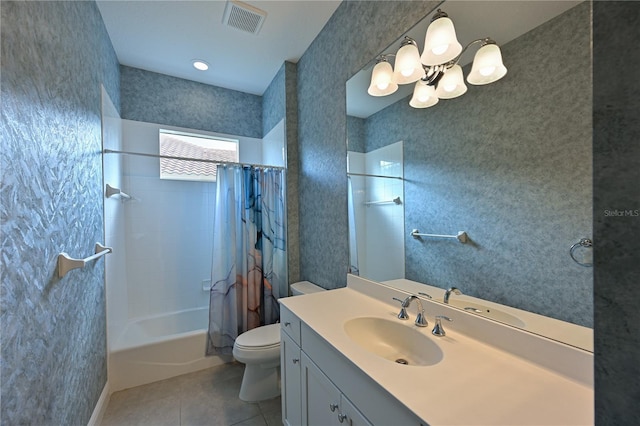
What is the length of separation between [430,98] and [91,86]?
80.8 inches

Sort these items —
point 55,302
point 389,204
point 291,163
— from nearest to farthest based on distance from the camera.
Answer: point 55,302, point 389,204, point 291,163

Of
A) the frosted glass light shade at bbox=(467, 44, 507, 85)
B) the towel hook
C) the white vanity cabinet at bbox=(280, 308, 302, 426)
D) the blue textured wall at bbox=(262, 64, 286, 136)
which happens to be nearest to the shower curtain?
the blue textured wall at bbox=(262, 64, 286, 136)

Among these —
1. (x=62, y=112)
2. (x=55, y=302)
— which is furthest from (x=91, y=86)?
(x=55, y=302)

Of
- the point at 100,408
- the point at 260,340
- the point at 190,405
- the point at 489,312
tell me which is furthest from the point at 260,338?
the point at 489,312

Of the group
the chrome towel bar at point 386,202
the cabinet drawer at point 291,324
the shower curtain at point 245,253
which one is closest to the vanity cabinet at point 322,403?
the cabinet drawer at point 291,324

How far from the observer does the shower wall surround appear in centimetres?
83

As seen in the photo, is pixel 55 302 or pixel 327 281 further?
pixel 327 281

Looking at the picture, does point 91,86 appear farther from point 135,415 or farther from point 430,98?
point 135,415

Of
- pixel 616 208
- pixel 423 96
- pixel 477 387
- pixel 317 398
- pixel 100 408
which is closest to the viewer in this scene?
pixel 616 208

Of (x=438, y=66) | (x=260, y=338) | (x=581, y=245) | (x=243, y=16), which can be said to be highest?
(x=243, y=16)

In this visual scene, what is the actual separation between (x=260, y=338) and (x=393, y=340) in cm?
111

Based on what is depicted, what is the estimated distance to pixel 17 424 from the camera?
32.6 inches

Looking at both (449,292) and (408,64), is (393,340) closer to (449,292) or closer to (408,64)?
(449,292)

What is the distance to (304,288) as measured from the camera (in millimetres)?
2186
